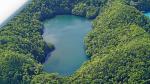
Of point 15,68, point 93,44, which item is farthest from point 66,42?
point 15,68

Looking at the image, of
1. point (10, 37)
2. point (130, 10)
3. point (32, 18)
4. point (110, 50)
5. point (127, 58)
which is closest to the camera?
point (127, 58)

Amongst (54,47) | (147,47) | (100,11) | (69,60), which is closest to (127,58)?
(147,47)

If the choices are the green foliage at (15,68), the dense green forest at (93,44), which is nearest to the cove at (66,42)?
the dense green forest at (93,44)

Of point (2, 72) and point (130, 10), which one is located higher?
point (130, 10)

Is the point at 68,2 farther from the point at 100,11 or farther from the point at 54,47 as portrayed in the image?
the point at 54,47

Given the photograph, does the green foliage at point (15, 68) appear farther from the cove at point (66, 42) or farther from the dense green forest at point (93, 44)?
the cove at point (66, 42)

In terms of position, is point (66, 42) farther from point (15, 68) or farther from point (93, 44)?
point (15, 68)

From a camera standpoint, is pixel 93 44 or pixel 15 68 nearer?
pixel 15 68

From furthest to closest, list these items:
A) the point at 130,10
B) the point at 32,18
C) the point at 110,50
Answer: the point at 32,18, the point at 130,10, the point at 110,50
